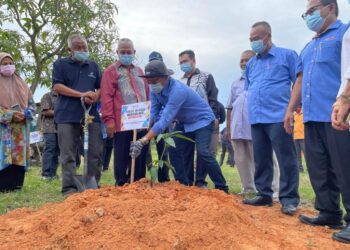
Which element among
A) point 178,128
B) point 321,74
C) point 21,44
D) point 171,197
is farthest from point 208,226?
point 21,44

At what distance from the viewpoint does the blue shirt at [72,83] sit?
16.4ft

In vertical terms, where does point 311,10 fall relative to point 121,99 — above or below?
above

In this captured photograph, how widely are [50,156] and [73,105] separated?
2.35m

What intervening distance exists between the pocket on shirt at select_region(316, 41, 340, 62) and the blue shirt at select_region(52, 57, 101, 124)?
275cm

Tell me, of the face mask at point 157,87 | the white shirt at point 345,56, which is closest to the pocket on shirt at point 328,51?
the white shirt at point 345,56

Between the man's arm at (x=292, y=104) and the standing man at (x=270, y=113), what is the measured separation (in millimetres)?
181

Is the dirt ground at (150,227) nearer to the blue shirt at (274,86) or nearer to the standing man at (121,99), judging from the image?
the blue shirt at (274,86)

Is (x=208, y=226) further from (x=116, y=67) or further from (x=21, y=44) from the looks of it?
(x=21, y=44)

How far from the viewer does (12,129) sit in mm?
5312

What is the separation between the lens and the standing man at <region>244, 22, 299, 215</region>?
13.7ft

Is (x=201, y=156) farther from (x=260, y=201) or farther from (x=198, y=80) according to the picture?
(x=198, y=80)

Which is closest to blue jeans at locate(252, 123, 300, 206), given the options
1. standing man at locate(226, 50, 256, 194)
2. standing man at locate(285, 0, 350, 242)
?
standing man at locate(285, 0, 350, 242)

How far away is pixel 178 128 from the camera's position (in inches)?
206

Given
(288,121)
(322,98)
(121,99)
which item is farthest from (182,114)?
(322,98)
